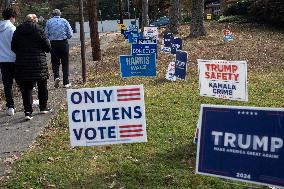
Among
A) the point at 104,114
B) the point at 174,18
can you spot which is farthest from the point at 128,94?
the point at 174,18

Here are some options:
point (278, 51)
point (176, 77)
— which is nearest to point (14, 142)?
point (176, 77)

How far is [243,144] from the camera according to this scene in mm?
4203

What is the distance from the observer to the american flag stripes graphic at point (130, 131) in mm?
5512

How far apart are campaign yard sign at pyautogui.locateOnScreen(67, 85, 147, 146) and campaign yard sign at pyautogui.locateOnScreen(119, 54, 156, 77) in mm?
4958

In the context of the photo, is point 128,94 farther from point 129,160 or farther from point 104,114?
point 129,160

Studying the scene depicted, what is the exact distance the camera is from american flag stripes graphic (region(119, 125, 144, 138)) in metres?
5.51

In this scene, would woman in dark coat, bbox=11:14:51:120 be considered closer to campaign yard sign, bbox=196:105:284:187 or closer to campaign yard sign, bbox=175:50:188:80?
campaign yard sign, bbox=175:50:188:80

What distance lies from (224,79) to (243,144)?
3191mm

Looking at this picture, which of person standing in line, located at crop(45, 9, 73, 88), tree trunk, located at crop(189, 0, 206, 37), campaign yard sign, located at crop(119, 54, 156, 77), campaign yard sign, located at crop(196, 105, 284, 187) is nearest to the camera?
campaign yard sign, located at crop(196, 105, 284, 187)

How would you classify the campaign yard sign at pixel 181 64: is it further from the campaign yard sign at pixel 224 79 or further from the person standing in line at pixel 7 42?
the person standing in line at pixel 7 42

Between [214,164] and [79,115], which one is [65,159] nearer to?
[79,115]

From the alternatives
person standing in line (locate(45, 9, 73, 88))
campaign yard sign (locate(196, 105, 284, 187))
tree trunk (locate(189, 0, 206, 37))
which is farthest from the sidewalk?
tree trunk (locate(189, 0, 206, 37))

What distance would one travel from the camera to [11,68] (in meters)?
9.09

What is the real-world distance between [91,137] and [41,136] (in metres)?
2.32
